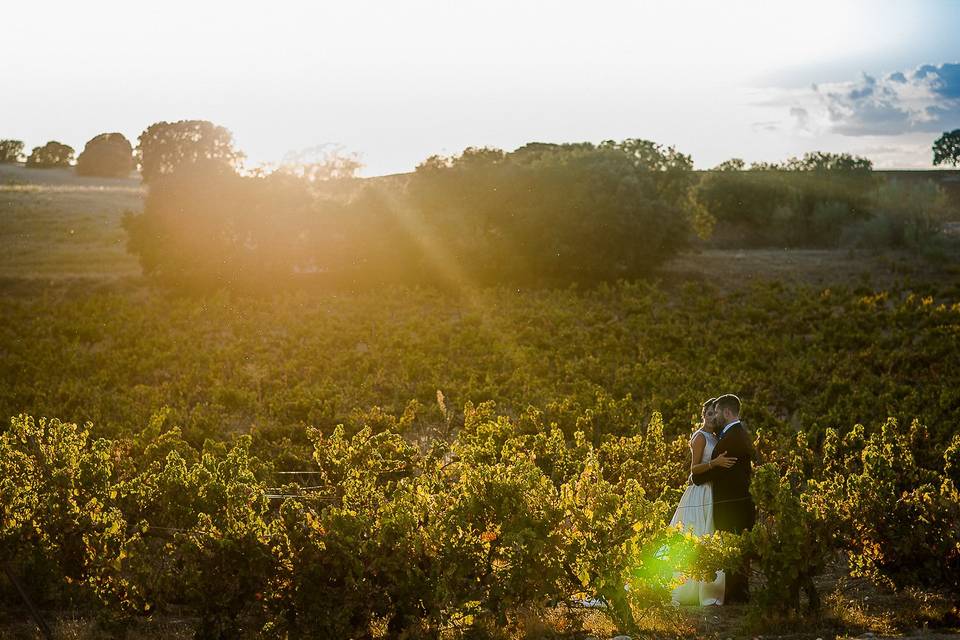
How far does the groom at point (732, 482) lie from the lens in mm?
8766

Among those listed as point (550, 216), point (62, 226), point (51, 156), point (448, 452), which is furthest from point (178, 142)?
point (448, 452)

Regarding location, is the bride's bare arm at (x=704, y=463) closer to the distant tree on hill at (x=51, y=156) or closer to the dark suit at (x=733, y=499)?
the dark suit at (x=733, y=499)

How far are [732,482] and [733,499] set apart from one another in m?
0.17

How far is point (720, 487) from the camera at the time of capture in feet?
29.7

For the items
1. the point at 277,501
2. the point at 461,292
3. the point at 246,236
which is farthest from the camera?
the point at 246,236

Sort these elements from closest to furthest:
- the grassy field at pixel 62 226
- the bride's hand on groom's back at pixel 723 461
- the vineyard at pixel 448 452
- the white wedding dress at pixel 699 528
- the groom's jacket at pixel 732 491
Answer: the vineyard at pixel 448 452
the bride's hand on groom's back at pixel 723 461
the groom's jacket at pixel 732 491
the white wedding dress at pixel 699 528
the grassy field at pixel 62 226

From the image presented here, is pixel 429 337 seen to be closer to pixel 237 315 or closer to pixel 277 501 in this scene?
pixel 237 315

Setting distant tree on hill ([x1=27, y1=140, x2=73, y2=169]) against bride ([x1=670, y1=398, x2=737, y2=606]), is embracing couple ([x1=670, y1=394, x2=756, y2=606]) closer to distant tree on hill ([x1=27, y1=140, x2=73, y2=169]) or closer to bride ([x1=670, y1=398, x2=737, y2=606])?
bride ([x1=670, y1=398, x2=737, y2=606])

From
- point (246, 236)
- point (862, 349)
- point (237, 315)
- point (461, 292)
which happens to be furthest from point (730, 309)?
point (246, 236)

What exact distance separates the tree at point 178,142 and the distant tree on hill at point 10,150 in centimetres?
2614

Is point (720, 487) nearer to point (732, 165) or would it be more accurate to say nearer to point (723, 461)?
point (723, 461)

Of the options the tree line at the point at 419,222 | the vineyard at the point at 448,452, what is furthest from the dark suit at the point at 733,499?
the tree line at the point at 419,222

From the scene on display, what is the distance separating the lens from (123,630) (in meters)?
8.00

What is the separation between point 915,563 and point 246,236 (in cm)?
3482
